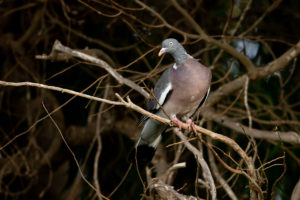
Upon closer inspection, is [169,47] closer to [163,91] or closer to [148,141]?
[163,91]

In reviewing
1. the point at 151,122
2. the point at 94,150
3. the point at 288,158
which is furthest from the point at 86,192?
the point at 288,158

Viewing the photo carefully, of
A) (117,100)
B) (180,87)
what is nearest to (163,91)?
(180,87)

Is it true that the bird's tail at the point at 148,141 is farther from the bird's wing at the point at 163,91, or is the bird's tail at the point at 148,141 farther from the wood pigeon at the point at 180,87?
the bird's wing at the point at 163,91

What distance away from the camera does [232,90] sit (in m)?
3.53

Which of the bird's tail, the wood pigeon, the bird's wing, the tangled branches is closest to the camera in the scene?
the wood pigeon

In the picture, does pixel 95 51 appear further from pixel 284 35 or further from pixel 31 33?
pixel 284 35

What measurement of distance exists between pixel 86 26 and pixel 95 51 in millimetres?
1081

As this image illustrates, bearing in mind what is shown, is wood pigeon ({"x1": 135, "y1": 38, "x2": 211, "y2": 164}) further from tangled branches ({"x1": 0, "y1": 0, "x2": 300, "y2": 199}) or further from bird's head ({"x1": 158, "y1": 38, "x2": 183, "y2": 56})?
tangled branches ({"x1": 0, "y1": 0, "x2": 300, "y2": 199})

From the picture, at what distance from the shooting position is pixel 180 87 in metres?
2.86

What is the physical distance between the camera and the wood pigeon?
2.80m

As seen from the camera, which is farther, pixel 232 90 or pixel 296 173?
pixel 296 173

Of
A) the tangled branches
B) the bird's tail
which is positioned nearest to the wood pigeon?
the bird's tail

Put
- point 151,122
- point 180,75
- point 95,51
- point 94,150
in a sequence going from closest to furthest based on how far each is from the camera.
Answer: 1. point 180,75
2. point 151,122
3. point 95,51
4. point 94,150

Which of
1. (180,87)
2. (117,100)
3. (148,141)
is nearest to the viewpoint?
(180,87)
